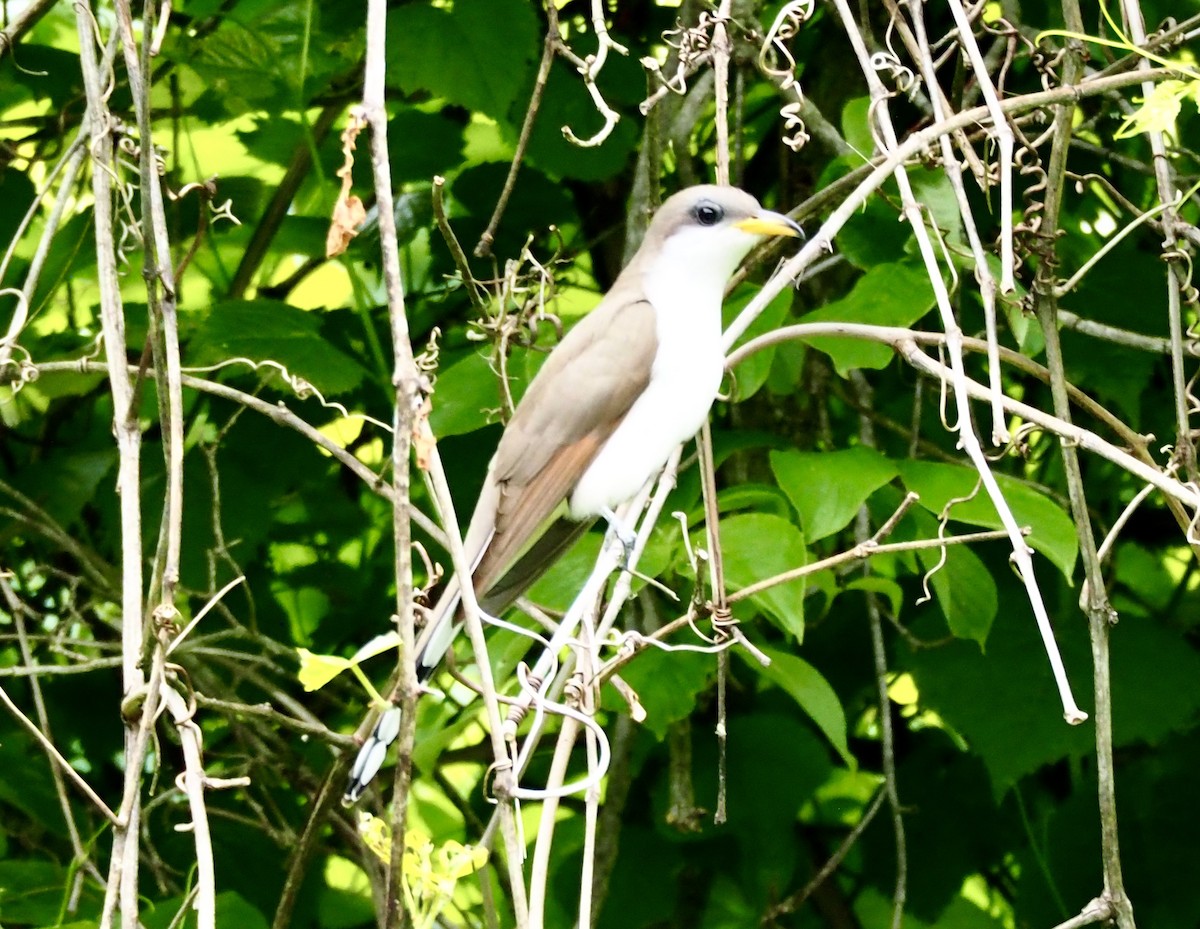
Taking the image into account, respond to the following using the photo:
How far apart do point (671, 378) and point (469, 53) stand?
90cm

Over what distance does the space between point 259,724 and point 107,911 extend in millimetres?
1575

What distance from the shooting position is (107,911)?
6.70 feet

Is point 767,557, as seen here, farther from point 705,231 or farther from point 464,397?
point 705,231

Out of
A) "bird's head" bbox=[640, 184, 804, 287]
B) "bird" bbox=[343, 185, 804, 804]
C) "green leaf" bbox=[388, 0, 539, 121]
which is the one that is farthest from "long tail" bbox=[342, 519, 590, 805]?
"green leaf" bbox=[388, 0, 539, 121]

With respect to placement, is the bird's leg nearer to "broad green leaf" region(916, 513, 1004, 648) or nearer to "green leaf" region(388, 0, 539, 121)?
"broad green leaf" region(916, 513, 1004, 648)

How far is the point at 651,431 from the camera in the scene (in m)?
3.09

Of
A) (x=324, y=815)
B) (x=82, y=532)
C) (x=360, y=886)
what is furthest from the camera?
(x=360, y=886)

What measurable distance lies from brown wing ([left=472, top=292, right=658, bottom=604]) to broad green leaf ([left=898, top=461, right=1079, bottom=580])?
654 millimetres

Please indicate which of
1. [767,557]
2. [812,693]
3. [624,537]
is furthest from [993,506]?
[624,537]

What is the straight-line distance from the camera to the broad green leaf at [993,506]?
2.66 meters

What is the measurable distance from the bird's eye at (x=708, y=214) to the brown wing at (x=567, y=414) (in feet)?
0.73

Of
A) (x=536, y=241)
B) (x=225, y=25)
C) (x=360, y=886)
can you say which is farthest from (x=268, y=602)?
(x=225, y=25)

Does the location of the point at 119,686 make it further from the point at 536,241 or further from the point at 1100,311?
the point at 1100,311

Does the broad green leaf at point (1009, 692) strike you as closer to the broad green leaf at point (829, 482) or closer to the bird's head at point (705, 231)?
the broad green leaf at point (829, 482)
